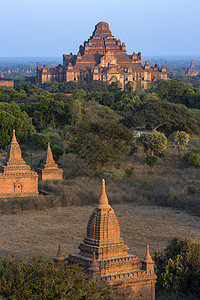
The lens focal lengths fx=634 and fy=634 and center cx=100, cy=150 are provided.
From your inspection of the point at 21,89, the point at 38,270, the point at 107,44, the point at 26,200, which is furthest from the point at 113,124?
the point at 107,44

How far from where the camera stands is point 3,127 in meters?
47.8

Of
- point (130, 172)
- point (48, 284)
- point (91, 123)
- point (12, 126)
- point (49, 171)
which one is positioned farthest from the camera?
point (12, 126)

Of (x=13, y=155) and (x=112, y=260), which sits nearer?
(x=112, y=260)

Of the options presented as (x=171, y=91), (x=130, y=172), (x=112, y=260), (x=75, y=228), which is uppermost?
(x=171, y=91)

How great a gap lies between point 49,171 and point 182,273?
17117 millimetres

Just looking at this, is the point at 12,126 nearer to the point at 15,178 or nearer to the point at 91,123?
the point at 91,123

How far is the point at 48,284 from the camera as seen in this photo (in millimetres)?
11961

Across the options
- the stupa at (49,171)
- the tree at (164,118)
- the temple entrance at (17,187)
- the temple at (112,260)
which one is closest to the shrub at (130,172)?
the stupa at (49,171)

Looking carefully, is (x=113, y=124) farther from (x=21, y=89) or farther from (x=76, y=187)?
(x=21, y=89)

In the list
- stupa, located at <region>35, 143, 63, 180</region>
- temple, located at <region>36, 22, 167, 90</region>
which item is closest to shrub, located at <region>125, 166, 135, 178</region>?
stupa, located at <region>35, 143, 63, 180</region>

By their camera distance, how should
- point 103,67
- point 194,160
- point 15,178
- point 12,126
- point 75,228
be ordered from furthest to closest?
point 103,67, point 12,126, point 194,160, point 15,178, point 75,228

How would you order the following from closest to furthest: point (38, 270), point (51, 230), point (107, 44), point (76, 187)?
1. point (38, 270)
2. point (51, 230)
3. point (76, 187)
4. point (107, 44)

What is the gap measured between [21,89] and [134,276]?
71.9 metres

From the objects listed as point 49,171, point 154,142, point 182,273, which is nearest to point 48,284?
point 182,273
